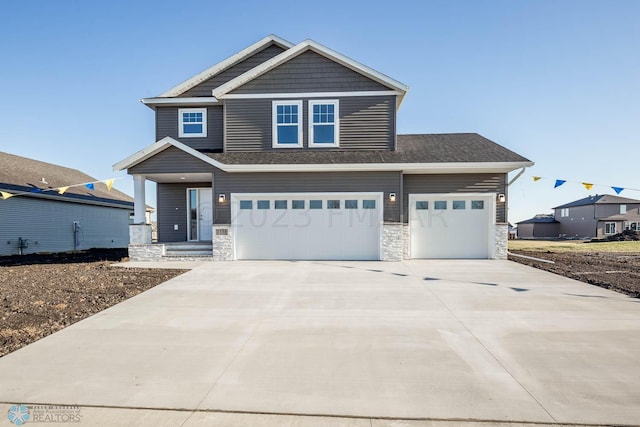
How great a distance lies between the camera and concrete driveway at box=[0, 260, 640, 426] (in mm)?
2938

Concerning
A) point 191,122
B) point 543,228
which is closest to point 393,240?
point 191,122

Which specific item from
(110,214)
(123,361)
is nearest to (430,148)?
(123,361)

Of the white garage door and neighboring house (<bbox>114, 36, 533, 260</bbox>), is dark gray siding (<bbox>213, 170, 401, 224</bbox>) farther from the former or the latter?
the white garage door

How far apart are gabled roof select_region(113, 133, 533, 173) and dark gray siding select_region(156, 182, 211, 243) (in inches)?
89.1

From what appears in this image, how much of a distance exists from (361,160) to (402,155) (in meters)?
1.60

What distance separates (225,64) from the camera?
13.4m

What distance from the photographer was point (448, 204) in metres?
11.9

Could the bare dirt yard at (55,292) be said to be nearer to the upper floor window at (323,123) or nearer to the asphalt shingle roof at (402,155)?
the asphalt shingle roof at (402,155)

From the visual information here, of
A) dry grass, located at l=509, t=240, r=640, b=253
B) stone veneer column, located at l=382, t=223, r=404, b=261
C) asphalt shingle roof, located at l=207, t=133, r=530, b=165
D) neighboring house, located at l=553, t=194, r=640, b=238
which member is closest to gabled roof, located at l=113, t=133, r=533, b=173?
asphalt shingle roof, located at l=207, t=133, r=530, b=165

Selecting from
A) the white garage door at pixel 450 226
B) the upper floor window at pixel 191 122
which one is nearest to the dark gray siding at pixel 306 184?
the white garage door at pixel 450 226

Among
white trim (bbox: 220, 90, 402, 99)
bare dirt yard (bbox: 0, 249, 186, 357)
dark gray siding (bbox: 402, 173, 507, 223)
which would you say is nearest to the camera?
bare dirt yard (bbox: 0, 249, 186, 357)

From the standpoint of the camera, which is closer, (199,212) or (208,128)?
(208,128)

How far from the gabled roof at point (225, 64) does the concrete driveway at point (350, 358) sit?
9564 millimetres

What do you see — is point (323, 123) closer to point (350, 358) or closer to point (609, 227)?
point (350, 358)
